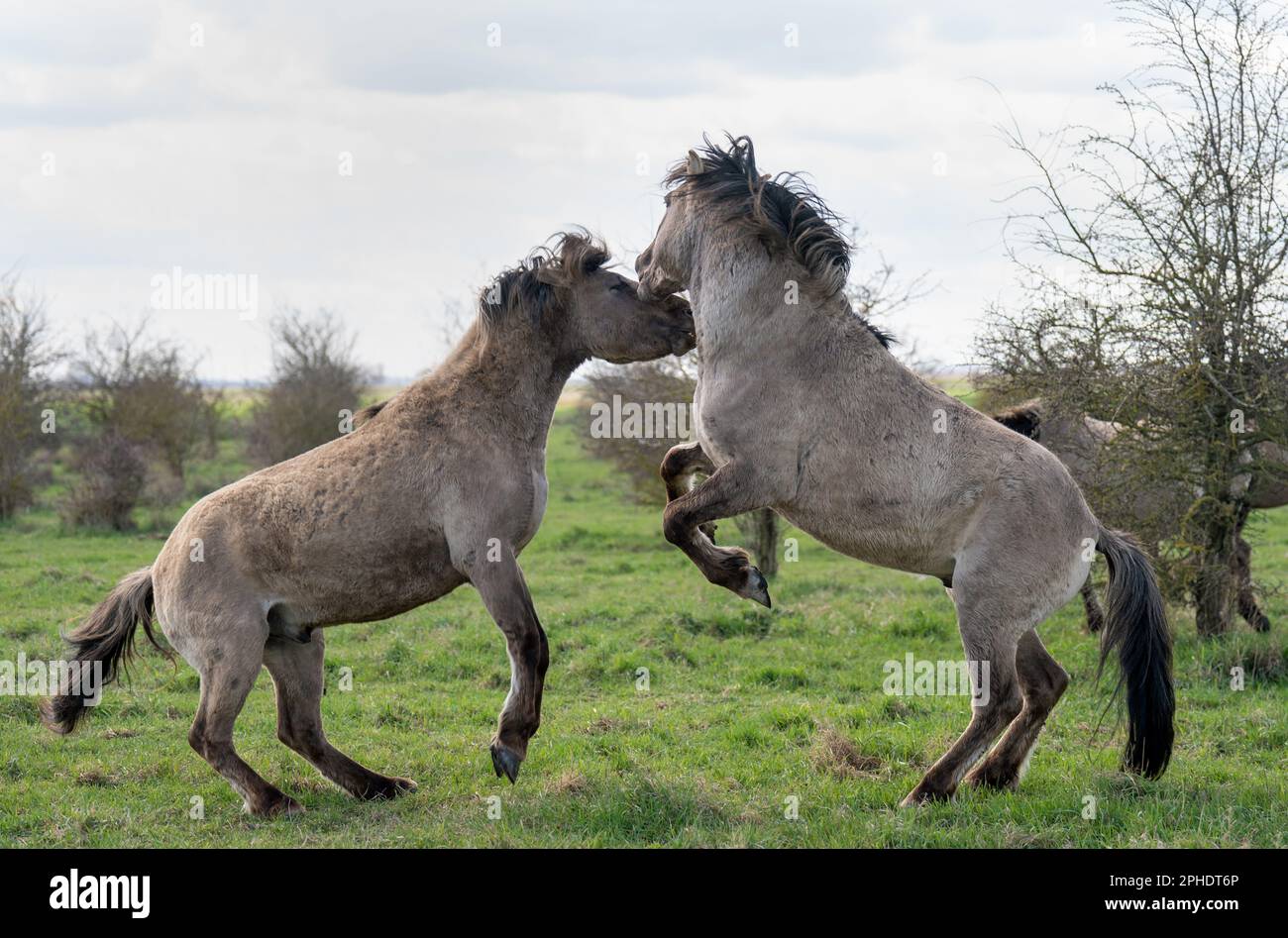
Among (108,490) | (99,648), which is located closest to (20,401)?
(108,490)

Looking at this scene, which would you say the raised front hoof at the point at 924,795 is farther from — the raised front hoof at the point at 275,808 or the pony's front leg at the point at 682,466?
the raised front hoof at the point at 275,808

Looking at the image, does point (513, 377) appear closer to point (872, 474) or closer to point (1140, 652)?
point (872, 474)

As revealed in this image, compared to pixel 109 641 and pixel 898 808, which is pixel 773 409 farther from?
pixel 109 641

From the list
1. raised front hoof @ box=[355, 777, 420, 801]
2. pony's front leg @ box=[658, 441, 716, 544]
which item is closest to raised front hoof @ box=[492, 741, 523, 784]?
raised front hoof @ box=[355, 777, 420, 801]

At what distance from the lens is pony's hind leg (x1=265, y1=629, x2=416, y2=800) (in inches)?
243

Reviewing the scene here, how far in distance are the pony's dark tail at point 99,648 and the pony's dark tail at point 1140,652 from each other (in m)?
4.95

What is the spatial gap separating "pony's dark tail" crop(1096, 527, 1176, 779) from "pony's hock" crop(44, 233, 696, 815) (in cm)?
259

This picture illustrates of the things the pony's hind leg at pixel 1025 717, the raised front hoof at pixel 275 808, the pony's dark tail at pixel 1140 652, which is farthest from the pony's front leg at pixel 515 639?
the pony's dark tail at pixel 1140 652

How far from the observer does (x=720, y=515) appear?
578cm

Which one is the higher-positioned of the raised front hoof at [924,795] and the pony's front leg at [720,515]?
the pony's front leg at [720,515]

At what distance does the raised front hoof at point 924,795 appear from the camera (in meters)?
5.62

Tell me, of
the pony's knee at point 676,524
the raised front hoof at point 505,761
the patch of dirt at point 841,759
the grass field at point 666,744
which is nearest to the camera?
the grass field at point 666,744

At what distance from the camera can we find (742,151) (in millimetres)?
6160

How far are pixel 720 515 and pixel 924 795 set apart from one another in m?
1.64
